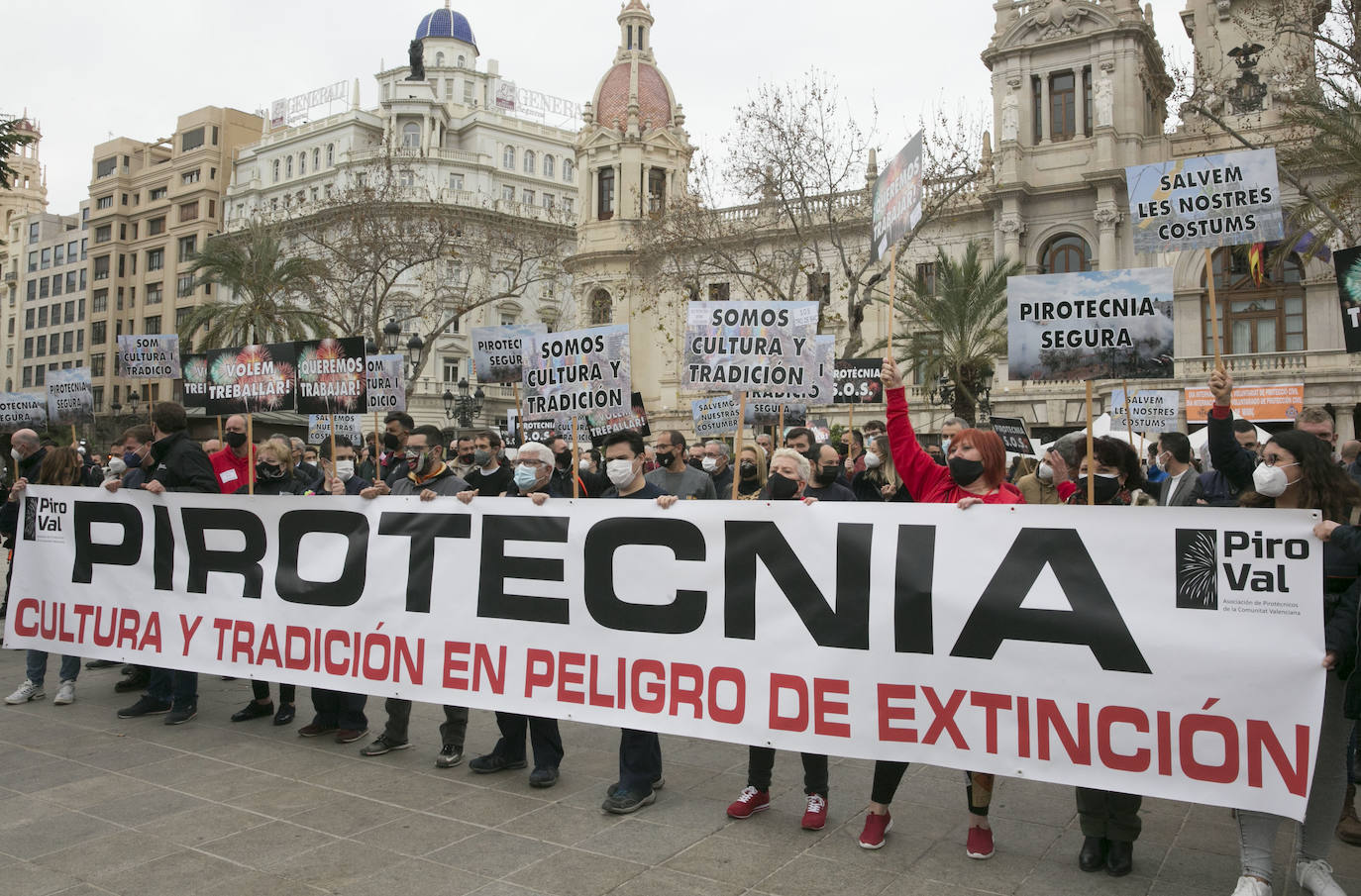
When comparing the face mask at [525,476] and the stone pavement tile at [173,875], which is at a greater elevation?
the face mask at [525,476]

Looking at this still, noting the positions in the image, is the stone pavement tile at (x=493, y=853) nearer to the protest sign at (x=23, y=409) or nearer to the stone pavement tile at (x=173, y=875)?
the stone pavement tile at (x=173, y=875)

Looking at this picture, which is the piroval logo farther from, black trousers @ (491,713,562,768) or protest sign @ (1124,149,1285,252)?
black trousers @ (491,713,562,768)

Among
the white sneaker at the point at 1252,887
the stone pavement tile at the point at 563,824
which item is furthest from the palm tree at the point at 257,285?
the white sneaker at the point at 1252,887

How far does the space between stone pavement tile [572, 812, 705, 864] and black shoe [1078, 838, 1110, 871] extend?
173 centimetres

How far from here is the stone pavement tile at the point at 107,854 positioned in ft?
14.8

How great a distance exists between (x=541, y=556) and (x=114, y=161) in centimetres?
9380

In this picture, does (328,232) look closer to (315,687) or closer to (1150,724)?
(315,687)

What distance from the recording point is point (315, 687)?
646cm

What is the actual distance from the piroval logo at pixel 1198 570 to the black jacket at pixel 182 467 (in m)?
6.02

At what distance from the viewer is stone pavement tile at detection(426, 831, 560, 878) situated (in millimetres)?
4570

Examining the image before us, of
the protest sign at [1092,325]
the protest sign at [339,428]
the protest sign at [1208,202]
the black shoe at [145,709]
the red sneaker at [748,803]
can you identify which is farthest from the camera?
the protest sign at [339,428]

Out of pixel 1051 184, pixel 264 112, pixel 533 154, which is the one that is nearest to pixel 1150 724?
pixel 1051 184

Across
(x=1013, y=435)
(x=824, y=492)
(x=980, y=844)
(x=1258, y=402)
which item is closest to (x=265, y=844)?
(x=980, y=844)

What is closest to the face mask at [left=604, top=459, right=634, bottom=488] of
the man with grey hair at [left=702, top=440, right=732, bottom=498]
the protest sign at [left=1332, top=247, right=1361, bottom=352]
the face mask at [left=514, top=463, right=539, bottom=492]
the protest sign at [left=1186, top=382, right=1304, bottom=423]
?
the face mask at [left=514, top=463, right=539, bottom=492]
